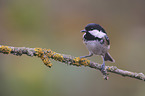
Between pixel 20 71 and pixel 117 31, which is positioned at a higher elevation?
pixel 117 31

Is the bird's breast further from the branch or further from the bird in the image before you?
the branch

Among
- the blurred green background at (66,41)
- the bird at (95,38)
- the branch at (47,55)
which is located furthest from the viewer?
the blurred green background at (66,41)

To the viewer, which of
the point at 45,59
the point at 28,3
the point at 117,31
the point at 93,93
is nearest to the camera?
the point at 45,59

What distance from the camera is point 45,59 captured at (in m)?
2.31

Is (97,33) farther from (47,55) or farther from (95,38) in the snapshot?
(47,55)

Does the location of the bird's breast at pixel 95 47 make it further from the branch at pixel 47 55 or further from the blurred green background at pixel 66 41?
the blurred green background at pixel 66 41

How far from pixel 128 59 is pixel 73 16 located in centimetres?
171

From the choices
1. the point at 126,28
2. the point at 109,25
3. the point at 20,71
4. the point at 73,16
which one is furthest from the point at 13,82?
the point at 126,28

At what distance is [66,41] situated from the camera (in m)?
4.81

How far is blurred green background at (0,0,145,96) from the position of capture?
402 centimetres

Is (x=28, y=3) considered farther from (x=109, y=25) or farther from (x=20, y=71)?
(x=109, y=25)

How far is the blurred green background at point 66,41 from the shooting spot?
13.2ft

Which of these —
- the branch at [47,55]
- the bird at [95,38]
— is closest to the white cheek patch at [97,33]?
the bird at [95,38]

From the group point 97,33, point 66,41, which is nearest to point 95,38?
point 97,33
